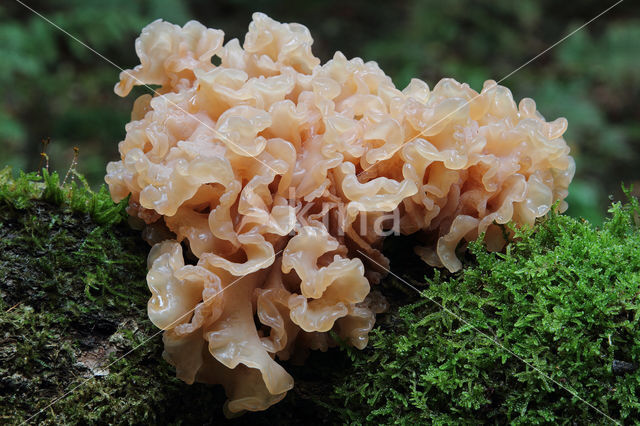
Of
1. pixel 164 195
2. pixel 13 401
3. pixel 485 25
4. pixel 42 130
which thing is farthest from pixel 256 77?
pixel 485 25

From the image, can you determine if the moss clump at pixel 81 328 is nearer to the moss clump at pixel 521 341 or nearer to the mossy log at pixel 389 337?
the mossy log at pixel 389 337

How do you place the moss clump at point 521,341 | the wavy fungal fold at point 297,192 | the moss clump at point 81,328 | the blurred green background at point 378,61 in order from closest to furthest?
the moss clump at point 521,341 < the moss clump at point 81,328 < the wavy fungal fold at point 297,192 < the blurred green background at point 378,61

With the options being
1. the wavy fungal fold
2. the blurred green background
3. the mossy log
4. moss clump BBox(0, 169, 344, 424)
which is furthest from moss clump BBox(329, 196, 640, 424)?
the blurred green background

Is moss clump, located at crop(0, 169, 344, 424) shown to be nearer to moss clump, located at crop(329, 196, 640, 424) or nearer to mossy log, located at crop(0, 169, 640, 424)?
mossy log, located at crop(0, 169, 640, 424)

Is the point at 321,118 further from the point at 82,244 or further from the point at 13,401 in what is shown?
the point at 13,401

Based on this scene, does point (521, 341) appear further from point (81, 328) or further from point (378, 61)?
point (378, 61)

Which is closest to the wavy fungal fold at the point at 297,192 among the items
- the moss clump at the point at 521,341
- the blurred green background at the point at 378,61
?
the moss clump at the point at 521,341
